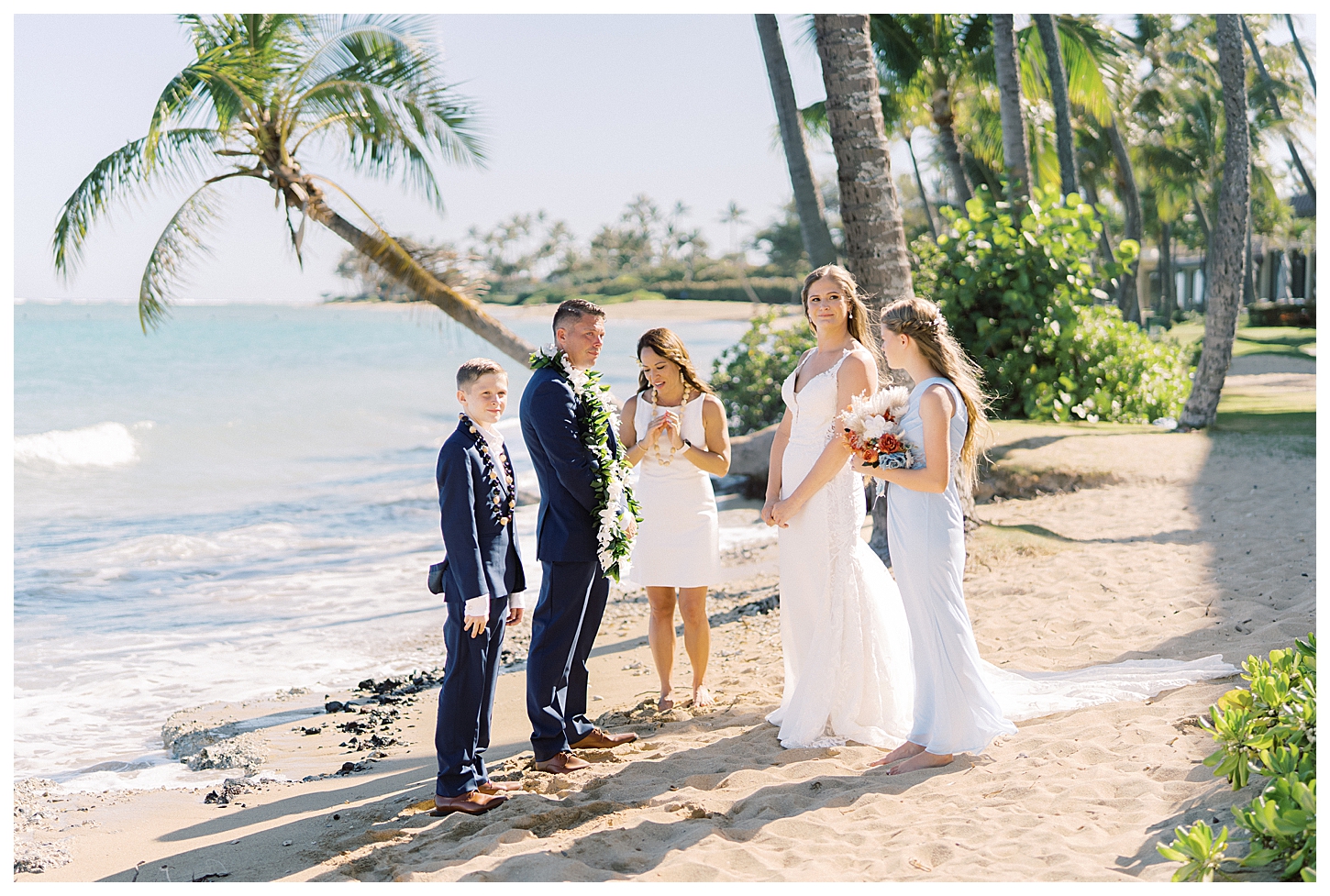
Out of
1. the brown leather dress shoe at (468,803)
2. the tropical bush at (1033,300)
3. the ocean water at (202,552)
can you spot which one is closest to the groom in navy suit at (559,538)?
the brown leather dress shoe at (468,803)

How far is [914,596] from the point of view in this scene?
4301 mm

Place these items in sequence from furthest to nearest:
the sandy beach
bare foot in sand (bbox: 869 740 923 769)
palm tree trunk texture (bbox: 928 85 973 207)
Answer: palm tree trunk texture (bbox: 928 85 973 207) < bare foot in sand (bbox: 869 740 923 769) < the sandy beach

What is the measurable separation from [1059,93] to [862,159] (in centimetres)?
1156

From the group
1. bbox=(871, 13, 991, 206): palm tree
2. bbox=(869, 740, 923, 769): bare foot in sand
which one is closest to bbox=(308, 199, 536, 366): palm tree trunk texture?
bbox=(869, 740, 923, 769): bare foot in sand

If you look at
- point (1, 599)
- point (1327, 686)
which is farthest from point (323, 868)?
point (1327, 686)

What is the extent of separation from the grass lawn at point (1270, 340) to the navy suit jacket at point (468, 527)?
22825 millimetres

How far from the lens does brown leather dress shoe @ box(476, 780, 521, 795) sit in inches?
169

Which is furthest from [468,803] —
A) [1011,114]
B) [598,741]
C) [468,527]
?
[1011,114]

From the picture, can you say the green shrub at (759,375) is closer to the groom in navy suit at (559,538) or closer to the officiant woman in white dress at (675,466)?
the officiant woman in white dress at (675,466)

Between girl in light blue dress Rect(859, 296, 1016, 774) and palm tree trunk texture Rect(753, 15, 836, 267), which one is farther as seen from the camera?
palm tree trunk texture Rect(753, 15, 836, 267)

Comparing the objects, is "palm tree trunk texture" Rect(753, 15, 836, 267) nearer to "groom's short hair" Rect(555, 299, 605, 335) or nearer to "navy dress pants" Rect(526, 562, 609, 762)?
"groom's short hair" Rect(555, 299, 605, 335)

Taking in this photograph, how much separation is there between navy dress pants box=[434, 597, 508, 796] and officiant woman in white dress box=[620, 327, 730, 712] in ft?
3.81
